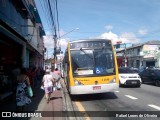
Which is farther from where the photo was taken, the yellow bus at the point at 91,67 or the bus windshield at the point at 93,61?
the bus windshield at the point at 93,61

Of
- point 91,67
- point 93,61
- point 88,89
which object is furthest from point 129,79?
point 88,89

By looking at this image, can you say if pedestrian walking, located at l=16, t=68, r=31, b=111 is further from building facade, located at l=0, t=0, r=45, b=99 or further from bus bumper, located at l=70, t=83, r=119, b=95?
Answer: bus bumper, located at l=70, t=83, r=119, b=95

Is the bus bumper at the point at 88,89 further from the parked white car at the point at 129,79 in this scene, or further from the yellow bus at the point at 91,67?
the parked white car at the point at 129,79

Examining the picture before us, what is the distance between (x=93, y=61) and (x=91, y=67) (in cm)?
34

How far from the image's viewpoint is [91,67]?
14000 mm

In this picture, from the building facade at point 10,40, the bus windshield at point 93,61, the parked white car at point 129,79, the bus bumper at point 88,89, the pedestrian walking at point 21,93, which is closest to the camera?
the pedestrian walking at point 21,93

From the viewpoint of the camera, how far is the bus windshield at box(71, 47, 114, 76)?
1398 cm

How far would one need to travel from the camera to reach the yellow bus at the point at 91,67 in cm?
1377

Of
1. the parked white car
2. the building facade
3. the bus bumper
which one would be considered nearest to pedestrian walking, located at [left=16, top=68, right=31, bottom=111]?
the building facade

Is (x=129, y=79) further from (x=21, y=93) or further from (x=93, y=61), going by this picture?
(x=21, y=93)

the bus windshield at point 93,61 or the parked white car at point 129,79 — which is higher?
the bus windshield at point 93,61

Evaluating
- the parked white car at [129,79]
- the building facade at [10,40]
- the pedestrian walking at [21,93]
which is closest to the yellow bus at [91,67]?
the building facade at [10,40]

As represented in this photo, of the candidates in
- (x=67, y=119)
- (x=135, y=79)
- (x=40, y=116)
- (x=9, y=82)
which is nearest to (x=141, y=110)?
(x=67, y=119)

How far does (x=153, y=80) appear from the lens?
2347cm
